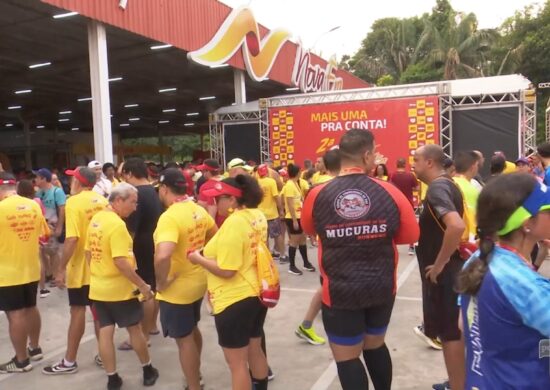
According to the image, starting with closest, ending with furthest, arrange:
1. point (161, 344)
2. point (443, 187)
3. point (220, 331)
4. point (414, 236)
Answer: point (414, 236), point (220, 331), point (443, 187), point (161, 344)

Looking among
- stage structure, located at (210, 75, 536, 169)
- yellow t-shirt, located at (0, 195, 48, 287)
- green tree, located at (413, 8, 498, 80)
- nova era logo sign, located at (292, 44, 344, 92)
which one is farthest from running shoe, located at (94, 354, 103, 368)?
green tree, located at (413, 8, 498, 80)

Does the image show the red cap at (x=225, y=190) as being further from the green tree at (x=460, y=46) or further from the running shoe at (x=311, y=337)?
the green tree at (x=460, y=46)

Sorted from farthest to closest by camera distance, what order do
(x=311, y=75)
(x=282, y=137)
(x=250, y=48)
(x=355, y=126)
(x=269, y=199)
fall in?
(x=311, y=75)
(x=282, y=137)
(x=355, y=126)
(x=250, y=48)
(x=269, y=199)

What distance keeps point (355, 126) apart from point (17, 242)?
473 inches

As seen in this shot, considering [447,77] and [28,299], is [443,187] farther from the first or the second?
[447,77]

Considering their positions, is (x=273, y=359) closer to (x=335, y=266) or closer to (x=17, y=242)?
(x=335, y=266)

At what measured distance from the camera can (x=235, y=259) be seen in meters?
3.09

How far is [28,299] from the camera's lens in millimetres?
4504

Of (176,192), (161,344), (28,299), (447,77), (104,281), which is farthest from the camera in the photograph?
(447,77)

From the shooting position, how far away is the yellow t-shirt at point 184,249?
3.51m

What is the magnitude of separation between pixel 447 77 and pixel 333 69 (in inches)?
624

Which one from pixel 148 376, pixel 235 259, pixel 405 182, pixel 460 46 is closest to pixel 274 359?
pixel 148 376

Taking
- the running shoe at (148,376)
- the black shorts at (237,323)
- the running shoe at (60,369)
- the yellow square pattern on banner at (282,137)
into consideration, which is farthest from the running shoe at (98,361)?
the yellow square pattern on banner at (282,137)

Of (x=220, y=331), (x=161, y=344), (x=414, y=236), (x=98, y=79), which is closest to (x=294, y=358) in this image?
(x=161, y=344)
